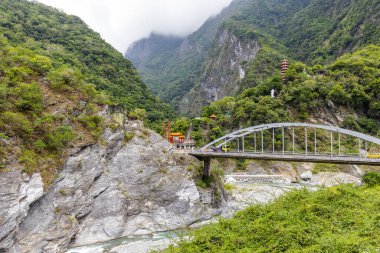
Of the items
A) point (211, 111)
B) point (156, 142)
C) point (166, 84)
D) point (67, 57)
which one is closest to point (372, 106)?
point (211, 111)

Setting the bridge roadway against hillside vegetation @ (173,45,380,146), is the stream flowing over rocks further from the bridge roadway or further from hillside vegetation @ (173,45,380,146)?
hillside vegetation @ (173,45,380,146)

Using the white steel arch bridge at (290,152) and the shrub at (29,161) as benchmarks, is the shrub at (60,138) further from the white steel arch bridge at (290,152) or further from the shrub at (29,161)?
the white steel arch bridge at (290,152)

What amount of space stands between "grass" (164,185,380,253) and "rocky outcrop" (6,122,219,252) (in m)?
13.6

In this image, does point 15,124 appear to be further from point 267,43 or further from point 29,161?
point 267,43

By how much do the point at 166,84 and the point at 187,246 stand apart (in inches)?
6077

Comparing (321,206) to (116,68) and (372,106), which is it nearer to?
(372,106)

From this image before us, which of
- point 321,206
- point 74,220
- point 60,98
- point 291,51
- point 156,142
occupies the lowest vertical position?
point 74,220

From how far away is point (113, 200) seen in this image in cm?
2642

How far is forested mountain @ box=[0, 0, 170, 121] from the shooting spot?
53466mm

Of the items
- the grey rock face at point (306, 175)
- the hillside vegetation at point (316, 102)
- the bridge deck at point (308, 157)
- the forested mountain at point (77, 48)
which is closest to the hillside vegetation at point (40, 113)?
the bridge deck at point (308, 157)

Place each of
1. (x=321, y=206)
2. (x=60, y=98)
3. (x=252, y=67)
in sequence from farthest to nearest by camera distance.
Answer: (x=252, y=67)
(x=60, y=98)
(x=321, y=206)

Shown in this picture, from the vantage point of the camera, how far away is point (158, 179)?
2942 centimetres

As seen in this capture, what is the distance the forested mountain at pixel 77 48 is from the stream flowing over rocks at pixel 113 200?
23562 mm

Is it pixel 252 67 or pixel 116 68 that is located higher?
pixel 252 67
